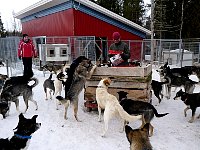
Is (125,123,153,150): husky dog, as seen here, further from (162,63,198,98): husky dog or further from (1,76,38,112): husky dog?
(162,63,198,98): husky dog

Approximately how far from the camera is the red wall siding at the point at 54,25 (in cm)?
1650

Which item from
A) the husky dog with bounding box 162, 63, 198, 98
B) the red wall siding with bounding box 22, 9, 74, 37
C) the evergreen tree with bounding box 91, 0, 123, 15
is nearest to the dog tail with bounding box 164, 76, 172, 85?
the husky dog with bounding box 162, 63, 198, 98

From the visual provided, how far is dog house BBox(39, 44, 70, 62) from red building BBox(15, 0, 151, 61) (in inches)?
96.7

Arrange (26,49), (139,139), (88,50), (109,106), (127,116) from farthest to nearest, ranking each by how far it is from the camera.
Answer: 1. (88,50)
2. (26,49)
3. (109,106)
4. (127,116)
5. (139,139)

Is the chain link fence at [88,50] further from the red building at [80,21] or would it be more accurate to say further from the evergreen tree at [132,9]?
the evergreen tree at [132,9]

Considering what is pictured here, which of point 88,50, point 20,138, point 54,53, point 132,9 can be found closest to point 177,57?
point 88,50

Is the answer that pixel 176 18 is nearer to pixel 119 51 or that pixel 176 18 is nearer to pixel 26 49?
pixel 26 49

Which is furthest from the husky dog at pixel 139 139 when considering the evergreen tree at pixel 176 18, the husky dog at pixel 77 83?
the evergreen tree at pixel 176 18

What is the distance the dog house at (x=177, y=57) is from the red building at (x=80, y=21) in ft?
7.76

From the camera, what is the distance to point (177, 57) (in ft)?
52.2

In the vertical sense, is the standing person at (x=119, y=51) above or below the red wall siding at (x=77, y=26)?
below

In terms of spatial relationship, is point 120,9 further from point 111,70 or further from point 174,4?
point 111,70

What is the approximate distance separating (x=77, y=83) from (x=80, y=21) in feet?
35.9

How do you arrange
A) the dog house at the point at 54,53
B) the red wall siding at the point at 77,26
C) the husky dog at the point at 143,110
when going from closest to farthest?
1. the husky dog at the point at 143,110
2. the dog house at the point at 54,53
3. the red wall siding at the point at 77,26
